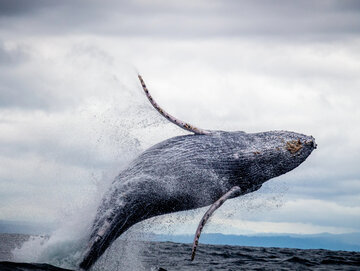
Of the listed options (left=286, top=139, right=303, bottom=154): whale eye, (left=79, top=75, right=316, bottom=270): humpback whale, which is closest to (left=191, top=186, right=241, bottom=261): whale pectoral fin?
(left=79, top=75, right=316, bottom=270): humpback whale

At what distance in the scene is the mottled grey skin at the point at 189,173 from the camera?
410 inches

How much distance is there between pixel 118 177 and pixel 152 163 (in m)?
0.76

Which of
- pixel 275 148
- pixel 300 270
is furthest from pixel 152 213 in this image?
pixel 300 270

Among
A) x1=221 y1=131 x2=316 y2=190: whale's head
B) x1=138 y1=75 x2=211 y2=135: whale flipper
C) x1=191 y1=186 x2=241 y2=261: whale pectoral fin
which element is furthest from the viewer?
x1=221 y1=131 x2=316 y2=190: whale's head

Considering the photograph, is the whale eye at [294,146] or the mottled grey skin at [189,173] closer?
the mottled grey skin at [189,173]

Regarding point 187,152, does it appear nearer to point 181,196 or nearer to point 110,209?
point 181,196

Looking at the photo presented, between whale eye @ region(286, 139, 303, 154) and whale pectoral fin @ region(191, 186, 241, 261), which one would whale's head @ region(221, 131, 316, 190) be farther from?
whale pectoral fin @ region(191, 186, 241, 261)

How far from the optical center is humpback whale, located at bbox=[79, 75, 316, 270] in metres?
10.4

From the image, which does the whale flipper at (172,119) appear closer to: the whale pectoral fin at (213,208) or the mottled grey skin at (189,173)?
the mottled grey skin at (189,173)

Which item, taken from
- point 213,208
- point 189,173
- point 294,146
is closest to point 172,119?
point 189,173

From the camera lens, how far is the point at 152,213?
10867mm

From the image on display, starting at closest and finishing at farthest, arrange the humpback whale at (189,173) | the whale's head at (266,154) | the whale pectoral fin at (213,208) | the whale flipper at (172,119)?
the whale pectoral fin at (213,208), the humpback whale at (189,173), the whale flipper at (172,119), the whale's head at (266,154)

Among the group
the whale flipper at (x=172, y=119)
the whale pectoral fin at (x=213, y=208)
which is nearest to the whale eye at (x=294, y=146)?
the whale pectoral fin at (x=213, y=208)

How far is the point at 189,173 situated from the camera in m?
10.5
